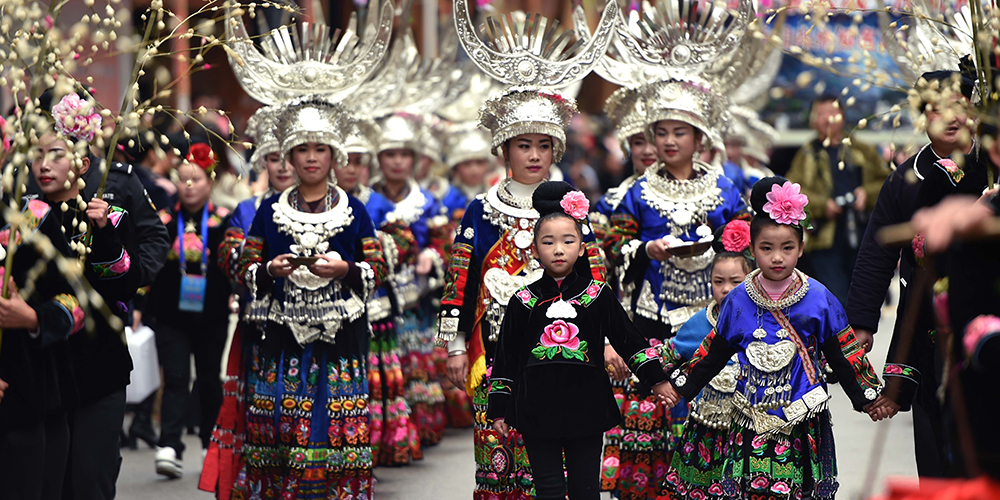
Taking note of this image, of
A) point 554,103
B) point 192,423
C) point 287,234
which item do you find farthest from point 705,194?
point 192,423

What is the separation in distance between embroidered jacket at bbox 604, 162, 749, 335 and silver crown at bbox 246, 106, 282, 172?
1.97m

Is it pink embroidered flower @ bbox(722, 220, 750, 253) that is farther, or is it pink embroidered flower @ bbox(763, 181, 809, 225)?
pink embroidered flower @ bbox(722, 220, 750, 253)

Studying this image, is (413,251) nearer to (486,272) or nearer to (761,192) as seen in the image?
(486,272)

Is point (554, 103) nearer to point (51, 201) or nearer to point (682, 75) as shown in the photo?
point (682, 75)

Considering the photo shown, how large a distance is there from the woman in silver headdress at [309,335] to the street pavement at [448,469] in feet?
3.02

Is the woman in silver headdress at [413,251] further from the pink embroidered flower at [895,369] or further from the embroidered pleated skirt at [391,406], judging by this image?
the pink embroidered flower at [895,369]

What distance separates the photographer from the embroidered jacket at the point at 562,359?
200 inches

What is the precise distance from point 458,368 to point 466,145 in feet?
17.5

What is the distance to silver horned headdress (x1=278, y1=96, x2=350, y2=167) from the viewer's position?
6555 millimetres

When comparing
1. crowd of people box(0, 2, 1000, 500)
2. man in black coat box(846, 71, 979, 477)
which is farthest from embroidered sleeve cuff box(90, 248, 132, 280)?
man in black coat box(846, 71, 979, 477)

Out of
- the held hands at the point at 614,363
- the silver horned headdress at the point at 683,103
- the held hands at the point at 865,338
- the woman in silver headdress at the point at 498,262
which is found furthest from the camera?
the silver horned headdress at the point at 683,103

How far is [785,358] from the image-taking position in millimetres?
5020

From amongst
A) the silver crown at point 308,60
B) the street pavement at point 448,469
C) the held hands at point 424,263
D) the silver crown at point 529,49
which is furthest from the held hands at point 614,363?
the held hands at point 424,263

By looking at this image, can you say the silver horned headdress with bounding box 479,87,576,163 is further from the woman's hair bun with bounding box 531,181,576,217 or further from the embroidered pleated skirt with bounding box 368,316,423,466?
the embroidered pleated skirt with bounding box 368,316,423,466
